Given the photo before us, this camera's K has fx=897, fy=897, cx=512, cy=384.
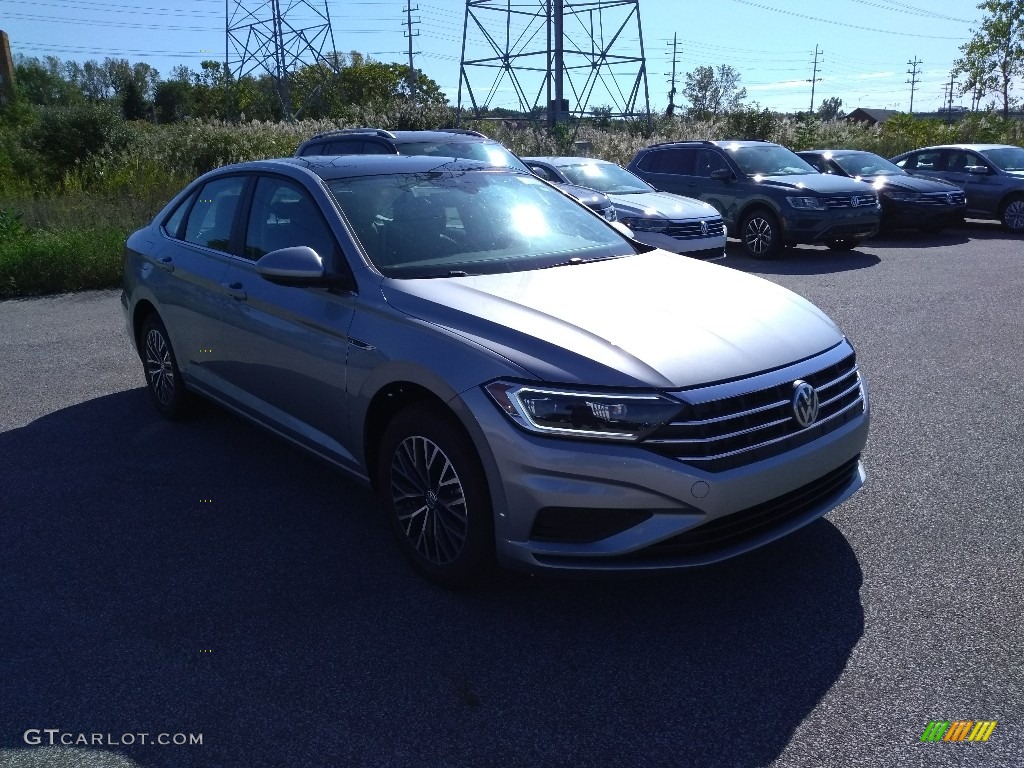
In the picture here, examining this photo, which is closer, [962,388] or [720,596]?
[720,596]

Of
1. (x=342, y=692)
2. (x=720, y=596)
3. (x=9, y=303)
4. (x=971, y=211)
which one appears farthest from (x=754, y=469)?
(x=971, y=211)

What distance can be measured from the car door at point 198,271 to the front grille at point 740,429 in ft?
9.33

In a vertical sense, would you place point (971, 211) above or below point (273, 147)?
below

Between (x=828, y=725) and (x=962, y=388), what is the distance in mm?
4377

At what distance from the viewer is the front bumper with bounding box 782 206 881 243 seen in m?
13.5

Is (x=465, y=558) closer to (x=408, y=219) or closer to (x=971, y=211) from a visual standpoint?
(x=408, y=219)

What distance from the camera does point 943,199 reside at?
634 inches

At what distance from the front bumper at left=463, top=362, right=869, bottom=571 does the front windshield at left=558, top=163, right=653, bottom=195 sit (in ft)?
35.2

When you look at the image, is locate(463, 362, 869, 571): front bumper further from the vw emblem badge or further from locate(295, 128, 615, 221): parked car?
locate(295, 128, 615, 221): parked car

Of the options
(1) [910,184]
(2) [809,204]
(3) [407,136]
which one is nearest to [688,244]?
(2) [809,204]

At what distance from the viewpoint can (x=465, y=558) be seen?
11.5ft

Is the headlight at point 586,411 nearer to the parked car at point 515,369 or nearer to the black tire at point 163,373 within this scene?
the parked car at point 515,369

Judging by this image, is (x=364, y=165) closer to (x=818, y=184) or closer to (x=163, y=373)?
(x=163, y=373)

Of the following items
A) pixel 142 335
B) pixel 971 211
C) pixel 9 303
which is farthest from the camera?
pixel 971 211
